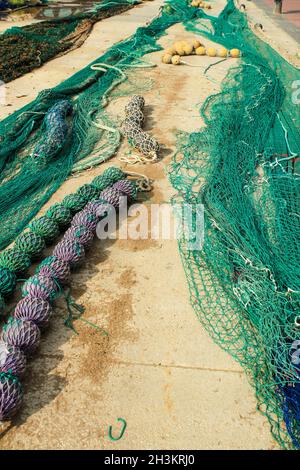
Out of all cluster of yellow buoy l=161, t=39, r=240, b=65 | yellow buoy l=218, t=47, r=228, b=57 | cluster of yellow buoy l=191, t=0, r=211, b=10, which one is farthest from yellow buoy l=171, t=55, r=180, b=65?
cluster of yellow buoy l=191, t=0, r=211, b=10

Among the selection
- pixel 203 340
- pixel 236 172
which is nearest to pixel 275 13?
pixel 236 172

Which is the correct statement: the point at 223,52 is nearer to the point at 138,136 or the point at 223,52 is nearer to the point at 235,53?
the point at 235,53

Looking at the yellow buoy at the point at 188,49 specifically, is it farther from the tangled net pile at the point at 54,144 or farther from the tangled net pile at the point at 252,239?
the tangled net pile at the point at 252,239

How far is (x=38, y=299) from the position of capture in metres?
2.65

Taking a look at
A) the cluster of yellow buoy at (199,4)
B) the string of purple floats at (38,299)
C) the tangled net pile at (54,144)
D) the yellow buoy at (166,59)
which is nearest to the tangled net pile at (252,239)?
the string of purple floats at (38,299)

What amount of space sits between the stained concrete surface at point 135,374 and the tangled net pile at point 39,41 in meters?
4.86

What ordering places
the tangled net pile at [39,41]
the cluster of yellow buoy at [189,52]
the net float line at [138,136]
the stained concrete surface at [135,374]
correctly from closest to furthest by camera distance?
the stained concrete surface at [135,374] < the net float line at [138,136] < the tangled net pile at [39,41] < the cluster of yellow buoy at [189,52]

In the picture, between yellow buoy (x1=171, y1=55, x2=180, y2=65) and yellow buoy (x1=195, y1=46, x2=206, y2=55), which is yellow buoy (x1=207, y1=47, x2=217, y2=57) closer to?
yellow buoy (x1=195, y1=46, x2=206, y2=55)

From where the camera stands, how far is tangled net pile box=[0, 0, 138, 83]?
23.4 feet

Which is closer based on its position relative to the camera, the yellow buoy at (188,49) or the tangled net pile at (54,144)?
the tangled net pile at (54,144)

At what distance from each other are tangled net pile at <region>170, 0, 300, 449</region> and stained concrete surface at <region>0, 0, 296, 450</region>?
0.13 meters

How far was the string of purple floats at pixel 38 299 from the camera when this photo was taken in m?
2.18

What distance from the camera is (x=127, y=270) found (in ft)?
10.5

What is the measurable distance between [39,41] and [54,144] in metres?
5.14
